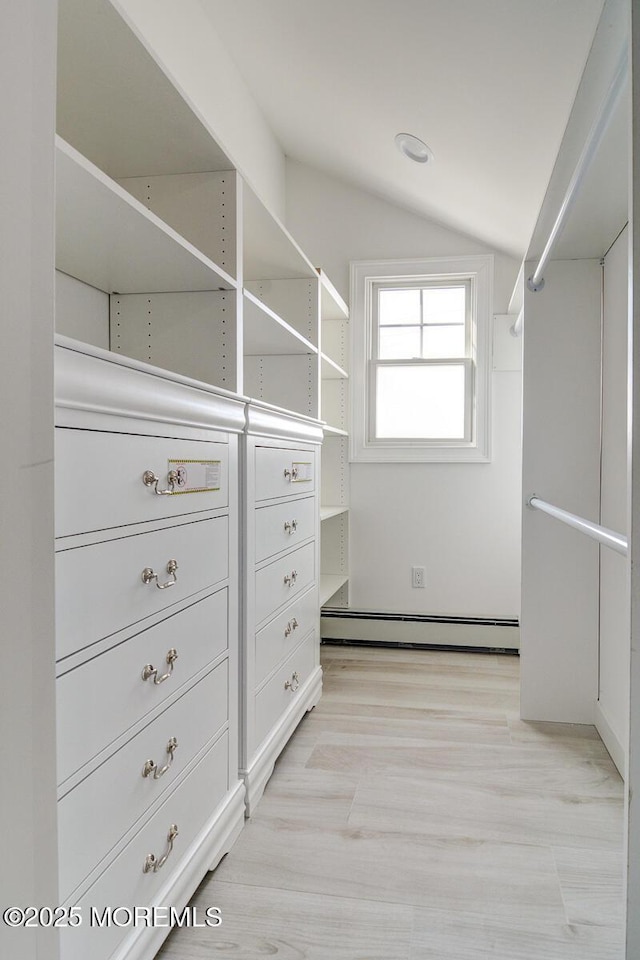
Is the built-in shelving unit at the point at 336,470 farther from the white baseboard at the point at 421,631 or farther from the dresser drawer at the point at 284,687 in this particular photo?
the dresser drawer at the point at 284,687

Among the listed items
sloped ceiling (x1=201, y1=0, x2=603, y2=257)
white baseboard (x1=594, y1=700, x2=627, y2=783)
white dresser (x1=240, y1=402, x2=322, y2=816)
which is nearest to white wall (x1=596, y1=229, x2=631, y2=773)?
white baseboard (x1=594, y1=700, x2=627, y2=783)

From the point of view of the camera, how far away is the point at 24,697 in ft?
1.93

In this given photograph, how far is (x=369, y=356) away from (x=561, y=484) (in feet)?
5.23

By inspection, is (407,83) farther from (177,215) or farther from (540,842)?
(540,842)

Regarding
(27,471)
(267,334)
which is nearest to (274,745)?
(267,334)

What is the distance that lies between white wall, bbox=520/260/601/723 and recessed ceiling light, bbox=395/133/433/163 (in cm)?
74

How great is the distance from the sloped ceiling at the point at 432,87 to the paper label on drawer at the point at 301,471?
127 centimetres

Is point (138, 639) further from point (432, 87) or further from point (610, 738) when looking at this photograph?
→ point (432, 87)

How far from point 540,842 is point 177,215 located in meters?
1.80

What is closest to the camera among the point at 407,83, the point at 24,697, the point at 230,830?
the point at 24,697

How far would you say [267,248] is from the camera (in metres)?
2.39

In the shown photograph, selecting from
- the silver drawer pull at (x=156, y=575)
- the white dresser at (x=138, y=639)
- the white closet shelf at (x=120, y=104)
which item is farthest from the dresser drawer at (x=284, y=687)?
the white closet shelf at (x=120, y=104)

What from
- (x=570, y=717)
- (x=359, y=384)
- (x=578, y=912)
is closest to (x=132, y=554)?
Answer: (x=578, y=912)

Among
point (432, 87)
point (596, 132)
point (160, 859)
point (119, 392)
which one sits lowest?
point (160, 859)
